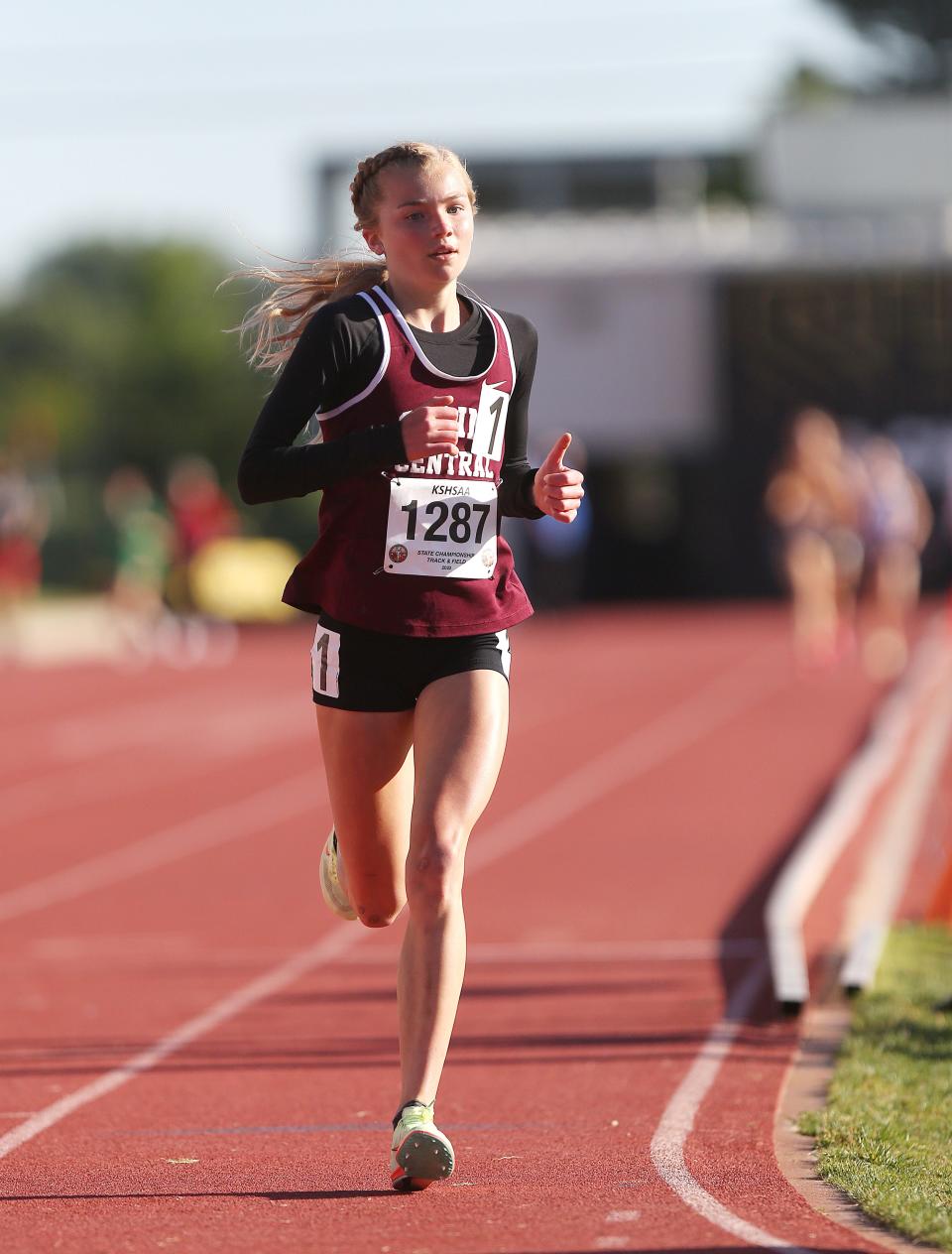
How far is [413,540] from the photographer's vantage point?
4.87m

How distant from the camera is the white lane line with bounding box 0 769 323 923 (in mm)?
10853

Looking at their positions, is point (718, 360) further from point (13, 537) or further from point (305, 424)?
point (305, 424)

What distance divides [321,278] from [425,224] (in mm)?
407

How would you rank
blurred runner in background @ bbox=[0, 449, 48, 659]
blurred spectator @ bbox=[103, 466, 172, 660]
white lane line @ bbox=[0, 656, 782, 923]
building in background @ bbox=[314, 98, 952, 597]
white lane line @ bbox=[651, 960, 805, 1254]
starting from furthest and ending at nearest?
building in background @ bbox=[314, 98, 952, 597]
blurred spectator @ bbox=[103, 466, 172, 660]
blurred runner in background @ bbox=[0, 449, 48, 659]
white lane line @ bbox=[0, 656, 782, 923]
white lane line @ bbox=[651, 960, 805, 1254]

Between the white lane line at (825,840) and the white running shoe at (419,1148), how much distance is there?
2.57 metres

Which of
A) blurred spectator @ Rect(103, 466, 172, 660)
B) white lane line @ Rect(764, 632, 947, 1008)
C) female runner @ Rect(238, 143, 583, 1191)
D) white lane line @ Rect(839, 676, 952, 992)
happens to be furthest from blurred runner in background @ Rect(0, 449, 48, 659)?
female runner @ Rect(238, 143, 583, 1191)

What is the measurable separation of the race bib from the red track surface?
4.42ft

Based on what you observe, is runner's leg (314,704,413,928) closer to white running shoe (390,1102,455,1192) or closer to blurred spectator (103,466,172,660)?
white running shoe (390,1102,455,1192)

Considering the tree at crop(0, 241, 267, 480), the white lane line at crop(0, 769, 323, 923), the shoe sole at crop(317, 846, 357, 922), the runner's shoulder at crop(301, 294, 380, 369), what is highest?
the tree at crop(0, 241, 267, 480)

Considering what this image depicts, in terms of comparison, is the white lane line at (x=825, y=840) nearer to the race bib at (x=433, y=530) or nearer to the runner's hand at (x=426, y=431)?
the race bib at (x=433, y=530)

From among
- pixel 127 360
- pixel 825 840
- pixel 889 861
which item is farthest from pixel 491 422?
pixel 127 360

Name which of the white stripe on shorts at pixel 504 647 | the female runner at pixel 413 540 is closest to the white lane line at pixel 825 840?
the white stripe on shorts at pixel 504 647

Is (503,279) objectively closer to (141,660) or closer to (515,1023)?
(141,660)

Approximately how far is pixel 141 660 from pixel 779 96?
5597 cm
